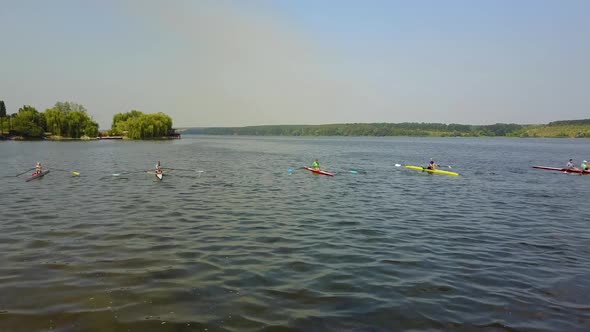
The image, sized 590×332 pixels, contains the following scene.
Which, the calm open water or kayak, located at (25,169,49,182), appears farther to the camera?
kayak, located at (25,169,49,182)

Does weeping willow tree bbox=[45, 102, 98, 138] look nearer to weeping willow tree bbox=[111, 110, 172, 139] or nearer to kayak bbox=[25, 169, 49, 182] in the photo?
weeping willow tree bbox=[111, 110, 172, 139]

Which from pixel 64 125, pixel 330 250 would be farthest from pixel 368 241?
pixel 64 125

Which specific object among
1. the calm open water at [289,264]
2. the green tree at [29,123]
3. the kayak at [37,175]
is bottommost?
the calm open water at [289,264]

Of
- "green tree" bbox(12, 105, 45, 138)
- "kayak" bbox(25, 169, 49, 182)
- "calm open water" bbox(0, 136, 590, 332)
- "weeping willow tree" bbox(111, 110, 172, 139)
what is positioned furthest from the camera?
"weeping willow tree" bbox(111, 110, 172, 139)

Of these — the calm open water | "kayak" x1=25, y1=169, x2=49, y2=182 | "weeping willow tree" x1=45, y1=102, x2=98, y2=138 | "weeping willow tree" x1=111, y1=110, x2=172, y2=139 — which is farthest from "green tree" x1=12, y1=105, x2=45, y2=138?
the calm open water

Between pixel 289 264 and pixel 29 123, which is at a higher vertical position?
pixel 29 123

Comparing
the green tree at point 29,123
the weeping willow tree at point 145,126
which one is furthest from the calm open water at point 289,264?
the weeping willow tree at point 145,126

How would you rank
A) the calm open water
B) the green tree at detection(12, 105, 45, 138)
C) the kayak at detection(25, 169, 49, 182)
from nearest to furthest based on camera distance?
1. the calm open water
2. the kayak at detection(25, 169, 49, 182)
3. the green tree at detection(12, 105, 45, 138)

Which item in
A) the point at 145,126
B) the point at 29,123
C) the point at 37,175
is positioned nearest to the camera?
the point at 37,175

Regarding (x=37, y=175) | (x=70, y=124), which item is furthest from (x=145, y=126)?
(x=37, y=175)

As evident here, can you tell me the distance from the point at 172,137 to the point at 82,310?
643 feet

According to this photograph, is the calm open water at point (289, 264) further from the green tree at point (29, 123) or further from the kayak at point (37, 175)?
the green tree at point (29, 123)

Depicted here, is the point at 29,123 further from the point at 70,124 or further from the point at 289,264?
the point at 289,264

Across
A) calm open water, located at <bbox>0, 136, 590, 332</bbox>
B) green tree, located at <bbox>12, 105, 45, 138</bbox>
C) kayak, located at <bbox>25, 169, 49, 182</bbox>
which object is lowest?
calm open water, located at <bbox>0, 136, 590, 332</bbox>
